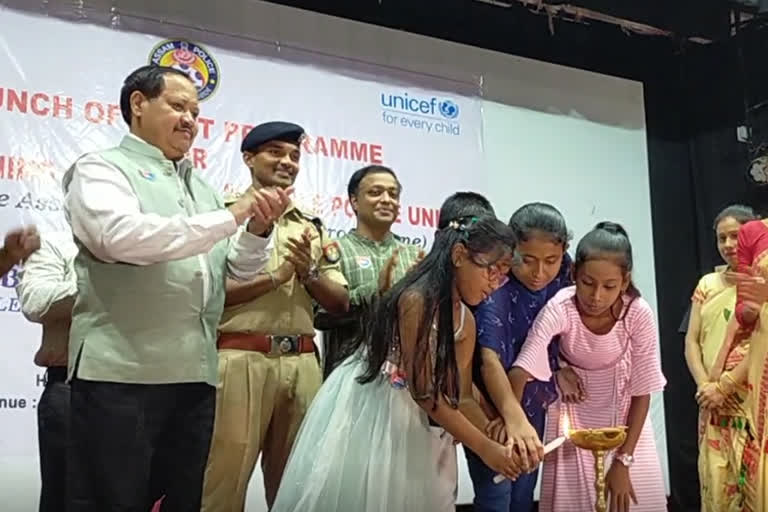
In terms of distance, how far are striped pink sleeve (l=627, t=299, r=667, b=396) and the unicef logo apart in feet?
5.56

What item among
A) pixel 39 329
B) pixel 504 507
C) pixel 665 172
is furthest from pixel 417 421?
pixel 665 172

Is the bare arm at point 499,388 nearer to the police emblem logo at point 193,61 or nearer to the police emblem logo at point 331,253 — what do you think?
the police emblem logo at point 331,253

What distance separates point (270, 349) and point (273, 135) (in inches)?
24.0

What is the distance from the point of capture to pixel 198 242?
1766 mm

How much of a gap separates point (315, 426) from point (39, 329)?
1370 mm

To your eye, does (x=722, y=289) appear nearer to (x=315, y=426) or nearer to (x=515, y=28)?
(x=515, y=28)

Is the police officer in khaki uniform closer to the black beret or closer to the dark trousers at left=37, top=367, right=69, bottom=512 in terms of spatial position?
the black beret

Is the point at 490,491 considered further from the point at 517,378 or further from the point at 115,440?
the point at 115,440

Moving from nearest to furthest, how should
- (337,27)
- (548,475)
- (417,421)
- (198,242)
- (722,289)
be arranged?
(198,242) → (417,421) → (548,475) → (722,289) → (337,27)

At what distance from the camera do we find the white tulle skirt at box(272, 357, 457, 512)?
A: 6.08 feet

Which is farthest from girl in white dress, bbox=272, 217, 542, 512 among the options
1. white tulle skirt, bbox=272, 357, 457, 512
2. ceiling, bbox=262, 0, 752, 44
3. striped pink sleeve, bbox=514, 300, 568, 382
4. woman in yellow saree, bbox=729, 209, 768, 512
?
ceiling, bbox=262, 0, 752, 44

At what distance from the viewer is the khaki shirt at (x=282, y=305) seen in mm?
2330

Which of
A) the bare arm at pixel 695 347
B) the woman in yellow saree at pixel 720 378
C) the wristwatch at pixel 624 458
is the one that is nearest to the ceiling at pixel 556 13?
the woman in yellow saree at pixel 720 378

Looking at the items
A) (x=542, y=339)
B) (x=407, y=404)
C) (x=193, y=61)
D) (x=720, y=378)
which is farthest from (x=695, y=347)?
(x=193, y=61)
